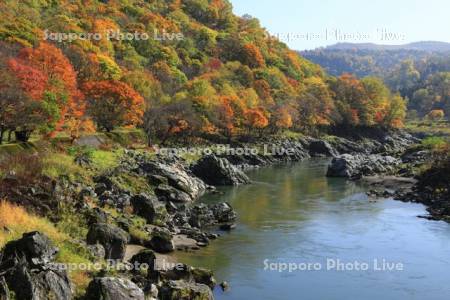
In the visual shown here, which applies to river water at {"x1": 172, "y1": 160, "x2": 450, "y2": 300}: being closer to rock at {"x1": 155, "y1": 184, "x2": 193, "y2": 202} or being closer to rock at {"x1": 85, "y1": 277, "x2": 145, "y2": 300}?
rock at {"x1": 155, "y1": 184, "x2": 193, "y2": 202}

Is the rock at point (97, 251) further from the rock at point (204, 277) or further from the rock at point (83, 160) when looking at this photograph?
the rock at point (83, 160)

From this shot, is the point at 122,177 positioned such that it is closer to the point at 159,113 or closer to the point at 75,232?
the point at 75,232

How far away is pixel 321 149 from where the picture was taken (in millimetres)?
122250

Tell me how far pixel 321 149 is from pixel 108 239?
9506cm

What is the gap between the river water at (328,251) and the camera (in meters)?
32.2

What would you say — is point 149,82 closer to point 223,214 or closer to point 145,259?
point 223,214

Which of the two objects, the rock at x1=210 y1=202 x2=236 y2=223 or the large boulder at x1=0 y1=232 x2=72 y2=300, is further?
the rock at x1=210 y1=202 x2=236 y2=223

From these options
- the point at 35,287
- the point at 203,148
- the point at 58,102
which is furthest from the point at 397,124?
the point at 35,287

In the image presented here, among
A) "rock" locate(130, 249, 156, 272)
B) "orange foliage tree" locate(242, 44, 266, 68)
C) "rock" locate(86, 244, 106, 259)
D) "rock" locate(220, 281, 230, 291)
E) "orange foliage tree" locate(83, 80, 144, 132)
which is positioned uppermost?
"orange foliage tree" locate(242, 44, 266, 68)

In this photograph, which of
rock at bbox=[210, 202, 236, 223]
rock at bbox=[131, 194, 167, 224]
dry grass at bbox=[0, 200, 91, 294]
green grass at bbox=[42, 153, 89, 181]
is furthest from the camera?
rock at bbox=[210, 202, 236, 223]

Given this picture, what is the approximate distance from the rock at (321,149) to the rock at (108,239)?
91807mm

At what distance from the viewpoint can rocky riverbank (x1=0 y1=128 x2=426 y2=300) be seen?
75.3ft

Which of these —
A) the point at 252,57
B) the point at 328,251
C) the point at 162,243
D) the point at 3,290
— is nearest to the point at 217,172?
the point at 328,251

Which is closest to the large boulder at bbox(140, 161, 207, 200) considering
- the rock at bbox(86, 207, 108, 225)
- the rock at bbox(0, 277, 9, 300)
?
the rock at bbox(86, 207, 108, 225)
